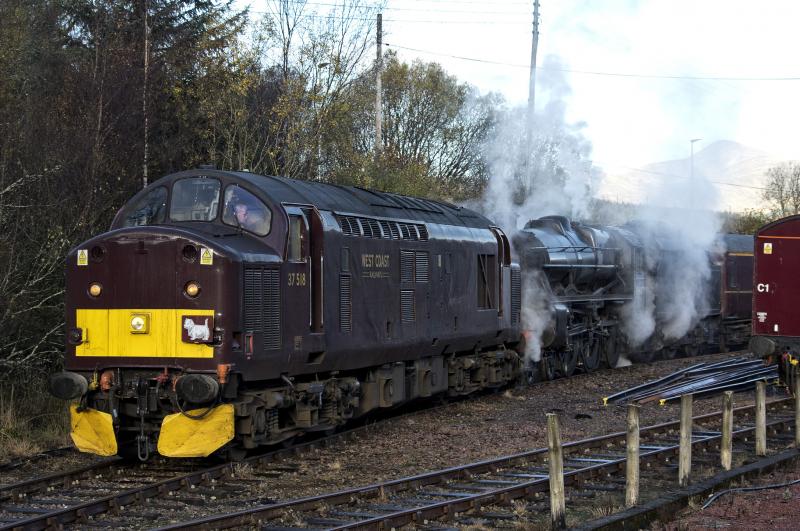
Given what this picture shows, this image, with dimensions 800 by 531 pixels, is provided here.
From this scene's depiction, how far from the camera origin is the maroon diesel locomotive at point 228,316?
11141 mm

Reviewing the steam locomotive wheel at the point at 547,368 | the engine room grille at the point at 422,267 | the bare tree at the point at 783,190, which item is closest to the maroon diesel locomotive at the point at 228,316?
the engine room grille at the point at 422,267

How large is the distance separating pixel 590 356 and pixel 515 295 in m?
6.13

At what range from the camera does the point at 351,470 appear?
1198cm

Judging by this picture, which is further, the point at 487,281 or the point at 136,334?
the point at 487,281

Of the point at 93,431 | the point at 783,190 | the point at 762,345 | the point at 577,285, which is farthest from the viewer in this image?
the point at 783,190

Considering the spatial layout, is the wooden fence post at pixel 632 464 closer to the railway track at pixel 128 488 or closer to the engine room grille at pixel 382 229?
the railway track at pixel 128 488

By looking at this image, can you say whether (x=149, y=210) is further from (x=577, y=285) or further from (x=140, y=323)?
(x=577, y=285)

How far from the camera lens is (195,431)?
11133 mm

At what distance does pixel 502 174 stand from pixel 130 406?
18.8 metres

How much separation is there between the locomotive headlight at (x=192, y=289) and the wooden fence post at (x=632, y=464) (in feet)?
15.3

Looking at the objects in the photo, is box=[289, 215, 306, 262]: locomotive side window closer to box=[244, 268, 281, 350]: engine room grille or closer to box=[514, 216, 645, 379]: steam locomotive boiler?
box=[244, 268, 281, 350]: engine room grille

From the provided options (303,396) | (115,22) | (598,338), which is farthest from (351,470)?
(598,338)

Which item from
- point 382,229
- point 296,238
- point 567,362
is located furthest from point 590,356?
point 296,238

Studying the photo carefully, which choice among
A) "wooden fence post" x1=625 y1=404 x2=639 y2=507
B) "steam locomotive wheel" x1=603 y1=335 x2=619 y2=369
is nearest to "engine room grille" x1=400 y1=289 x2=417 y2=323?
"wooden fence post" x1=625 y1=404 x2=639 y2=507
